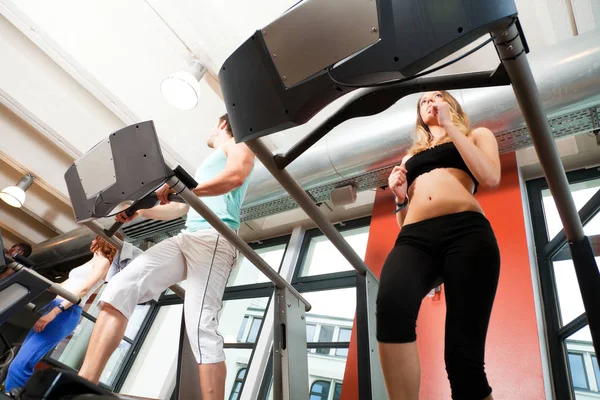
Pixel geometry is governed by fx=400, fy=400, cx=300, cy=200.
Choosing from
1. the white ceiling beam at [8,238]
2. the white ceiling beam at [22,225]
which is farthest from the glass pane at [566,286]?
the white ceiling beam at [8,238]

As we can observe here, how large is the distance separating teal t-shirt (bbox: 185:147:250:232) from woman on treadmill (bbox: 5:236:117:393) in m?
1.18

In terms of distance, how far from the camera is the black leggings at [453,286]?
92 centimetres

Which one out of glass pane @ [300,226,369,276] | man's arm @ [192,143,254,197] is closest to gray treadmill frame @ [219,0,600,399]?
man's arm @ [192,143,254,197]

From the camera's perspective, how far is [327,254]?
4328 millimetres

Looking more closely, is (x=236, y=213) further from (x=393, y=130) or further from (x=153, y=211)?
(x=393, y=130)

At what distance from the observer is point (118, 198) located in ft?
4.26

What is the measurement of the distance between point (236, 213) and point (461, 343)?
1080 mm

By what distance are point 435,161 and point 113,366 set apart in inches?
182

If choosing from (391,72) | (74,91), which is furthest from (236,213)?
(74,91)

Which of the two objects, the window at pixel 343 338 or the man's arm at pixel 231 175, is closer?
the man's arm at pixel 231 175

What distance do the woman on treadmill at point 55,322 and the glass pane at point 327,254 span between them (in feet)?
7.00

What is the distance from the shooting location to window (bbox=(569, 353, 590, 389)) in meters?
2.06

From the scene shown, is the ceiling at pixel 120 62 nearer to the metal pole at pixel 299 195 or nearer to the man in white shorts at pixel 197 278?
the man in white shorts at pixel 197 278

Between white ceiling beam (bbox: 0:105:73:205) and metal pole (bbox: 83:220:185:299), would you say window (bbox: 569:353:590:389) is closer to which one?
metal pole (bbox: 83:220:185:299)
